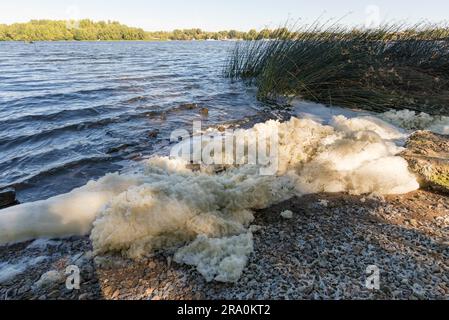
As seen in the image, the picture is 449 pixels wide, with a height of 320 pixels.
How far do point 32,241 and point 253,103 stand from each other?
746 centimetres

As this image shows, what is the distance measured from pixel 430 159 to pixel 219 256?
301 cm

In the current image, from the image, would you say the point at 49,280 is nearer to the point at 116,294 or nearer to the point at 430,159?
the point at 116,294

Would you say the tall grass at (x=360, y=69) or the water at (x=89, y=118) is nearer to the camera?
the water at (x=89, y=118)

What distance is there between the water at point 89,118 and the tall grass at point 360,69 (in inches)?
51.9

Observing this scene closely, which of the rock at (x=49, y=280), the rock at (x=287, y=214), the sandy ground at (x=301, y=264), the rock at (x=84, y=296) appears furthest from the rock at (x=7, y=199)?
the rock at (x=287, y=214)

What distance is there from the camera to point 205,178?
358cm

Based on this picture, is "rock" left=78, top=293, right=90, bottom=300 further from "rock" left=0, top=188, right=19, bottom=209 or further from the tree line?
the tree line

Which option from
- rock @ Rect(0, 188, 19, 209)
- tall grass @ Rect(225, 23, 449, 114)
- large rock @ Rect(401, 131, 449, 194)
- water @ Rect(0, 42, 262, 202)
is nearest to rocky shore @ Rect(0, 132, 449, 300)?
large rock @ Rect(401, 131, 449, 194)

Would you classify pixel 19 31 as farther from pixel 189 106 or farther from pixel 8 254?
pixel 8 254

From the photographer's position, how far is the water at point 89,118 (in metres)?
5.16

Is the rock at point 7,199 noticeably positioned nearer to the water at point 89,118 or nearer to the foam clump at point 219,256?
the water at point 89,118

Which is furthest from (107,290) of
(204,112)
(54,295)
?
(204,112)

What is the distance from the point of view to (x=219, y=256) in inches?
100
